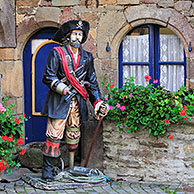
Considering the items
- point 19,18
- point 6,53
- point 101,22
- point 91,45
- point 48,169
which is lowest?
point 48,169

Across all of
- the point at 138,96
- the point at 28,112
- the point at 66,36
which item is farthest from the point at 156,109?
the point at 28,112

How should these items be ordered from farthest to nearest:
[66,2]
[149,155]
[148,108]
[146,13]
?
[66,2] → [146,13] → [149,155] → [148,108]

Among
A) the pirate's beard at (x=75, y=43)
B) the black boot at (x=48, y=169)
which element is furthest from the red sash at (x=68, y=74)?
the black boot at (x=48, y=169)

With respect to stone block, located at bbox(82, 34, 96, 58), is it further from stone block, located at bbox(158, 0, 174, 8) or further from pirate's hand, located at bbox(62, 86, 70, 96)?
pirate's hand, located at bbox(62, 86, 70, 96)

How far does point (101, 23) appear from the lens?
737 centimetres

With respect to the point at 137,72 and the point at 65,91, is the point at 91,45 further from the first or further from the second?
the point at 65,91

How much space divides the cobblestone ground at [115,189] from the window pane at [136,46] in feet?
7.10

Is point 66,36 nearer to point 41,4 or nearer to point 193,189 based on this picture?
point 41,4

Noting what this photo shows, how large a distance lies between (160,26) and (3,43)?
2.64 metres

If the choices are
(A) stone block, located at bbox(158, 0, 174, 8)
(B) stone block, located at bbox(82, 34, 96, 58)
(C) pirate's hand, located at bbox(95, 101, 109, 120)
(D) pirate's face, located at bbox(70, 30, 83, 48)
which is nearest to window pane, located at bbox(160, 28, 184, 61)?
(A) stone block, located at bbox(158, 0, 174, 8)

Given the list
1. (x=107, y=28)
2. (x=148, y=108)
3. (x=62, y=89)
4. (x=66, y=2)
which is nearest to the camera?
(x=62, y=89)

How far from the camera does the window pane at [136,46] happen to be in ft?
24.4

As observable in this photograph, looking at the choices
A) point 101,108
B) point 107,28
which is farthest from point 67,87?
point 107,28

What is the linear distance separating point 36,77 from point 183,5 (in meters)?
2.77
